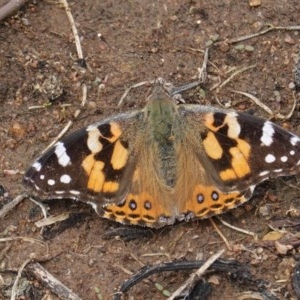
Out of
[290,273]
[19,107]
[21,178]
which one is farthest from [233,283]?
[19,107]

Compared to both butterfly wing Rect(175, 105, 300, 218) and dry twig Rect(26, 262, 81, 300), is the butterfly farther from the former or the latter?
dry twig Rect(26, 262, 81, 300)

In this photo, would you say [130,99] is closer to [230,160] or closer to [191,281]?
[230,160]

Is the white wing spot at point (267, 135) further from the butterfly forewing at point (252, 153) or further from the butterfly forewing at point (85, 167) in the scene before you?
the butterfly forewing at point (85, 167)

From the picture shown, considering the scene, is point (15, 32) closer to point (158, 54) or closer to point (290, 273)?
point (158, 54)

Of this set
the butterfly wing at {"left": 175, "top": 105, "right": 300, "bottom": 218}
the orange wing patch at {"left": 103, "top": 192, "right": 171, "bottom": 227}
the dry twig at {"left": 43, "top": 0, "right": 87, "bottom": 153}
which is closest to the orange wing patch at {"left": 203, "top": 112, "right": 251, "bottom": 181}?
the butterfly wing at {"left": 175, "top": 105, "right": 300, "bottom": 218}

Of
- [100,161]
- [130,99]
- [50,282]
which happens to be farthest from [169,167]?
[50,282]

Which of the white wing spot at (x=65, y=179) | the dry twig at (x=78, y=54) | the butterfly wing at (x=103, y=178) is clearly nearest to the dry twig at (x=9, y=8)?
the dry twig at (x=78, y=54)
